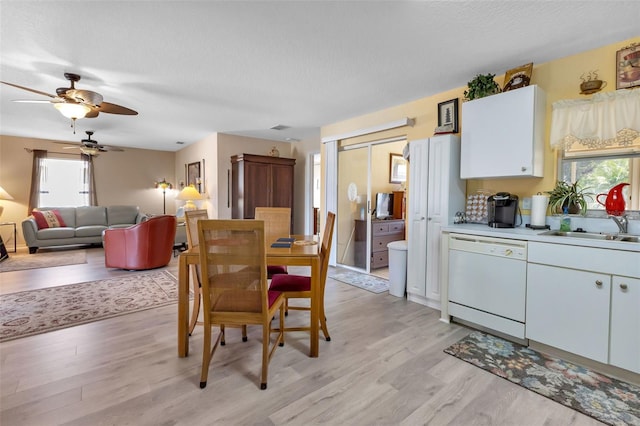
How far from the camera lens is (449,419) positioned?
1.60m

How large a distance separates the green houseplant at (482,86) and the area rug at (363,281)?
2472mm

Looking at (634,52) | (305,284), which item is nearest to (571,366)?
(305,284)

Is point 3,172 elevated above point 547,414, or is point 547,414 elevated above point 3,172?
point 3,172

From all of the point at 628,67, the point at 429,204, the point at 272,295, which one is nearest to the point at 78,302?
the point at 272,295

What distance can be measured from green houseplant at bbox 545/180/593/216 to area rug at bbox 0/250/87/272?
690 cm

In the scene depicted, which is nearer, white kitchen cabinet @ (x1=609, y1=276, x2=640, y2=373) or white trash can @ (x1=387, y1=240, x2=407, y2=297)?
white kitchen cabinet @ (x1=609, y1=276, x2=640, y2=373)

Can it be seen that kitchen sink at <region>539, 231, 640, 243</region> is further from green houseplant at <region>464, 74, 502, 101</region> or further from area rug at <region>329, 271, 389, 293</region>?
area rug at <region>329, 271, 389, 293</region>

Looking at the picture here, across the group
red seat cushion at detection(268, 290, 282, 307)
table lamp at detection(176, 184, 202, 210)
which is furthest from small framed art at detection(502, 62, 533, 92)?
table lamp at detection(176, 184, 202, 210)

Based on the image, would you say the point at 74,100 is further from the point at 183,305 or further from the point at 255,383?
the point at 255,383

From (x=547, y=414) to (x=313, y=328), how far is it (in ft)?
4.81

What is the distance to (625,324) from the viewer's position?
1.90 metres

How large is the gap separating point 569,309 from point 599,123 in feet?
4.99

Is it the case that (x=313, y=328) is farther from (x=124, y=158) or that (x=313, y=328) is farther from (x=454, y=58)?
(x=124, y=158)

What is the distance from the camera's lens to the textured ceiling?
6.49 ft
